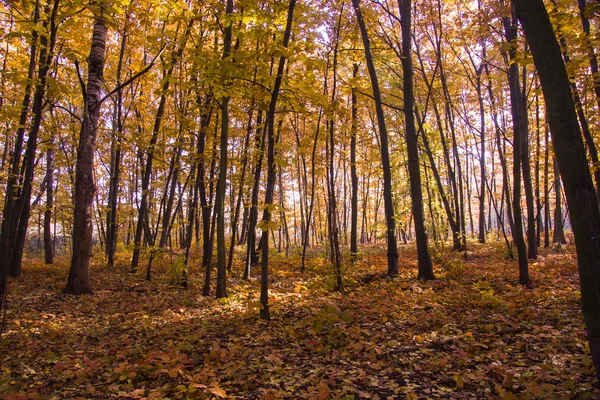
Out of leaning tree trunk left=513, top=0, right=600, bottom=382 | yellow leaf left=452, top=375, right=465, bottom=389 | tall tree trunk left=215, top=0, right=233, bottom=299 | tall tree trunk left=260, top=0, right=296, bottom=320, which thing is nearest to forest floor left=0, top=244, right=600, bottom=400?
yellow leaf left=452, top=375, right=465, bottom=389

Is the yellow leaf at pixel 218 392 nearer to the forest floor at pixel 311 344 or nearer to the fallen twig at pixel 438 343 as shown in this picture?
the forest floor at pixel 311 344

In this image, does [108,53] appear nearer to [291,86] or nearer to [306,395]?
[291,86]

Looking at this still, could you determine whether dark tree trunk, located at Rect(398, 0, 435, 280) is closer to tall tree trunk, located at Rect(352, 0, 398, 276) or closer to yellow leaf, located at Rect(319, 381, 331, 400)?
tall tree trunk, located at Rect(352, 0, 398, 276)

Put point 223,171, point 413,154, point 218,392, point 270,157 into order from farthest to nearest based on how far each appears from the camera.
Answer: point 413,154 < point 223,171 < point 270,157 < point 218,392

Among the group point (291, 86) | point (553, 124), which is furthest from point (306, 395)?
point (291, 86)

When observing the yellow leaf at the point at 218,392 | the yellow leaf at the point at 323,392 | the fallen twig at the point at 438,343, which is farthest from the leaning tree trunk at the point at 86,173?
the fallen twig at the point at 438,343

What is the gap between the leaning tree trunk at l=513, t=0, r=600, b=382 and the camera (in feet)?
8.37

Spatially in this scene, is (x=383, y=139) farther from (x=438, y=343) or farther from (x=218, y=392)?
(x=218, y=392)

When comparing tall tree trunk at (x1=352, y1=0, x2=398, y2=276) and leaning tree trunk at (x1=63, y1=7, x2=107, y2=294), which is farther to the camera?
tall tree trunk at (x1=352, y1=0, x2=398, y2=276)

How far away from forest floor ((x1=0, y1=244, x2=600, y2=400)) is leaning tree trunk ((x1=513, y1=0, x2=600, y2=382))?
1.03 metres

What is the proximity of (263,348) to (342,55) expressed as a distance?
10076mm

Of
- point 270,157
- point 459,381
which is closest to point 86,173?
point 270,157

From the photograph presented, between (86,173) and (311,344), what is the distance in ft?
22.1

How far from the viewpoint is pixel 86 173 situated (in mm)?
7965
